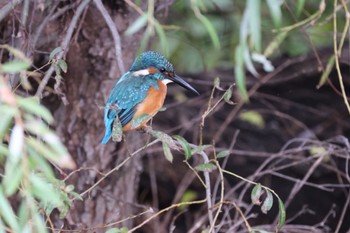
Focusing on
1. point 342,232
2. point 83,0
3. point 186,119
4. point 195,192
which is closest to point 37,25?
point 83,0

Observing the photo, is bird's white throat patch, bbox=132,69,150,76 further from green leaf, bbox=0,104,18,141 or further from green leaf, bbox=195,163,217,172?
green leaf, bbox=0,104,18,141

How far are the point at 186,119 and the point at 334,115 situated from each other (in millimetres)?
903

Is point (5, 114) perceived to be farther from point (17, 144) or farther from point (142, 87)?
point (142, 87)

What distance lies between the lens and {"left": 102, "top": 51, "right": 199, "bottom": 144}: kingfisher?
124 inches

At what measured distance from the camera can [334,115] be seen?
4.30 meters

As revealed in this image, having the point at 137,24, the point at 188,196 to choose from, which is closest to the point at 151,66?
the point at 188,196

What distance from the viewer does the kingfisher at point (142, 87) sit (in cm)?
315

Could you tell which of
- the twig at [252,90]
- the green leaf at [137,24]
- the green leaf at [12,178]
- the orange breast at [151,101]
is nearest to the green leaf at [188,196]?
the twig at [252,90]

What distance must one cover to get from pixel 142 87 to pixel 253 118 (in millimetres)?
1139

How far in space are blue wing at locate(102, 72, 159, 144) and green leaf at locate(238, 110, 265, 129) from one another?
1.07 metres

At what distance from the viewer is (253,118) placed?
4195mm

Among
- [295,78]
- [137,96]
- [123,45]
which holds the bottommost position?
[295,78]

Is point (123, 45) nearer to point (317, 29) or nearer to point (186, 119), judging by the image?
point (186, 119)

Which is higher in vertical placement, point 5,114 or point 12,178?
point 5,114
